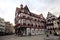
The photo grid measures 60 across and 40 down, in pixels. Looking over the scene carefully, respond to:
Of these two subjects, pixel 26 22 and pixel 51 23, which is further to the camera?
pixel 51 23

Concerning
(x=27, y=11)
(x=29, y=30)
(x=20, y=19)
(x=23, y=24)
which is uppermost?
(x=27, y=11)

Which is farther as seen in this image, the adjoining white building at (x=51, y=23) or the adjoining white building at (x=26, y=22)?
the adjoining white building at (x=51, y=23)

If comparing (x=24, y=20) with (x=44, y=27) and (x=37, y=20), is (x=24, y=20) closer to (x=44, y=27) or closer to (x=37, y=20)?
(x=37, y=20)

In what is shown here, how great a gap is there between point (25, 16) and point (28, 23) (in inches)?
119

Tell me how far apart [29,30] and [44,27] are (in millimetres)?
12530

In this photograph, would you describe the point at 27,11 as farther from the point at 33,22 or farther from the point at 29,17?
the point at 33,22

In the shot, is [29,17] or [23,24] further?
[29,17]

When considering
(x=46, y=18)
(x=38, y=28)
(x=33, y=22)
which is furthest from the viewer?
(x=46, y=18)

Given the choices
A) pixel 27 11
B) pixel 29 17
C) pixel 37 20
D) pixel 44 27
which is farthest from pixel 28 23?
pixel 44 27

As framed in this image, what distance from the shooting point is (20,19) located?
28984mm

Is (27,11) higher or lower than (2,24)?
higher

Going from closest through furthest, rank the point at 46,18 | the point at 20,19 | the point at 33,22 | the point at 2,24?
1. the point at 20,19
2. the point at 33,22
3. the point at 2,24
4. the point at 46,18

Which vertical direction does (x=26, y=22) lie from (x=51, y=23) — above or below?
above

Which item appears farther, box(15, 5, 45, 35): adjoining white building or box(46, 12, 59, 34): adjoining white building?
box(46, 12, 59, 34): adjoining white building
